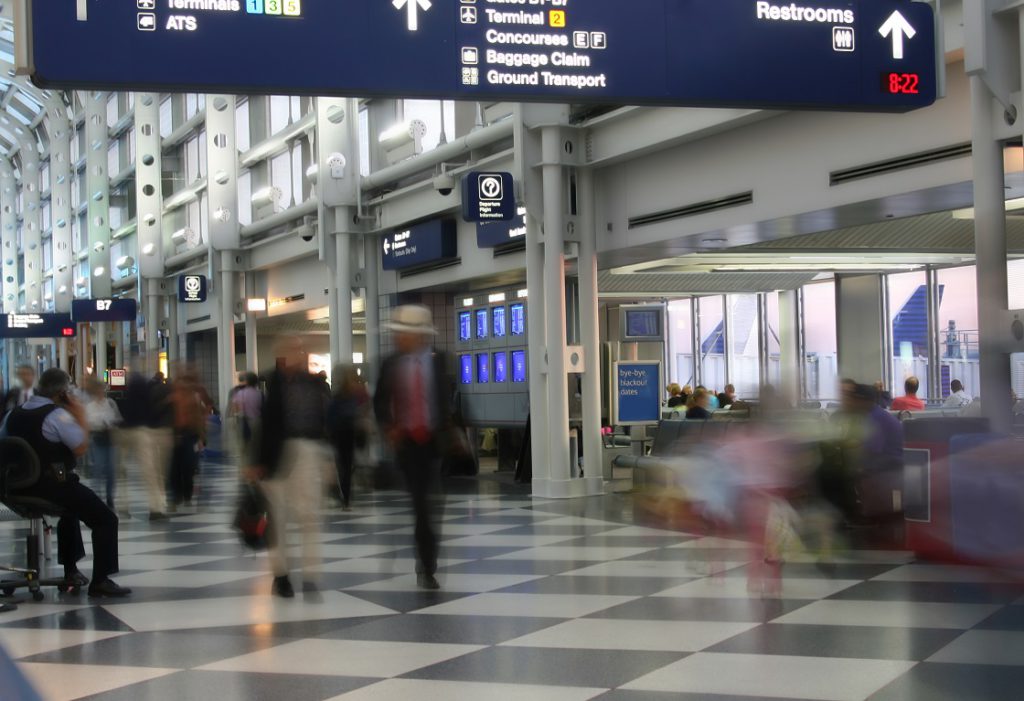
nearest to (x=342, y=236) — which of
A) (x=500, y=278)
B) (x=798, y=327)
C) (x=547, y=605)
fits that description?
(x=500, y=278)

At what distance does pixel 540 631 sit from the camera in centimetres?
657

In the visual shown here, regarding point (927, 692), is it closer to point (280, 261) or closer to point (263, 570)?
point (263, 570)

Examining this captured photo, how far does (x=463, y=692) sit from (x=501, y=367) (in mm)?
14428

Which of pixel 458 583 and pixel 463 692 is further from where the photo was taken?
pixel 458 583

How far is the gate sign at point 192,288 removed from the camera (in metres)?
31.0

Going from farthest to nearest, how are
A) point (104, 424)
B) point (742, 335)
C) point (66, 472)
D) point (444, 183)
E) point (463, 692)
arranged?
point (742, 335) < point (444, 183) < point (104, 424) < point (66, 472) < point (463, 692)

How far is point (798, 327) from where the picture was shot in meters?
30.2

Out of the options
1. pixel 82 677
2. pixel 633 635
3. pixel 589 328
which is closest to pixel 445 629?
pixel 633 635

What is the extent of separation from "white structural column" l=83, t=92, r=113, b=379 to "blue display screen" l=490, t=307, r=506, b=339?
85.3ft

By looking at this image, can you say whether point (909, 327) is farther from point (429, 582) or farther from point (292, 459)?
point (292, 459)

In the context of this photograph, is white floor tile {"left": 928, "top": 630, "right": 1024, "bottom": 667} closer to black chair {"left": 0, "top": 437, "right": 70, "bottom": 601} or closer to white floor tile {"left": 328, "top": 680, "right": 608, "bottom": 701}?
white floor tile {"left": 328, "top": 680, "right": 608, "bottom": 701}

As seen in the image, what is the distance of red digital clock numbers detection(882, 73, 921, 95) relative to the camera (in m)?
9.24

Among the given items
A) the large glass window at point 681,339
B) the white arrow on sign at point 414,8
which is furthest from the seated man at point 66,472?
the large glass window at point 681,339

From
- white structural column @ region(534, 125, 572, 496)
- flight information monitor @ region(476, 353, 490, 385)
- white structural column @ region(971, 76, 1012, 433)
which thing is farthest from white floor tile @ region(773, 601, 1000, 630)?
flight information monitor @ region(476, 353, 490, 385)
